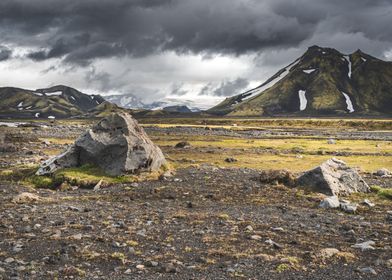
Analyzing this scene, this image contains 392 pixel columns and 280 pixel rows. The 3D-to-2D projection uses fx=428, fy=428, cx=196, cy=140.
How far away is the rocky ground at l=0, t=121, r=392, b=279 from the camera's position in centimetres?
1627

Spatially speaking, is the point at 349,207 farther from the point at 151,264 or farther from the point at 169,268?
the point at 151,264

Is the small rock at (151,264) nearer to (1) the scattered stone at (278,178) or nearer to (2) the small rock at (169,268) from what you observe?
(2) the small rock at (169,268)

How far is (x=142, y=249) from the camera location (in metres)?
18.7

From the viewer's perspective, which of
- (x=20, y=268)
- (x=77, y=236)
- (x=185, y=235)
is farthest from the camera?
(x=185, y=235)

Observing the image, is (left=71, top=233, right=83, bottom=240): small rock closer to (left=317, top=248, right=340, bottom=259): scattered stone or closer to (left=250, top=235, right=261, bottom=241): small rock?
(left=250, top=235, right=261, bottom=241): small rock

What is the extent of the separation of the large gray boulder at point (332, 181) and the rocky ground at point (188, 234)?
1247 millimetres

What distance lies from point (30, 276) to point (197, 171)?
92.5ft

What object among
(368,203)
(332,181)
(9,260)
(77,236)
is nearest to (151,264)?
(77,236)

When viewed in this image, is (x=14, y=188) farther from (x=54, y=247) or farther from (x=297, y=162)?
(x=297, y=162)

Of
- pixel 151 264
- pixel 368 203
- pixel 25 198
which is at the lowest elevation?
pixel 368 203

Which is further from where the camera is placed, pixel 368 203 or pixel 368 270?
pixel 368 203

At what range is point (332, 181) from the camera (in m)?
34.3

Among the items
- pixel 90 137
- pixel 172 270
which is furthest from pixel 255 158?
pixel 172 270

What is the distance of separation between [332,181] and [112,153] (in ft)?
63.4
